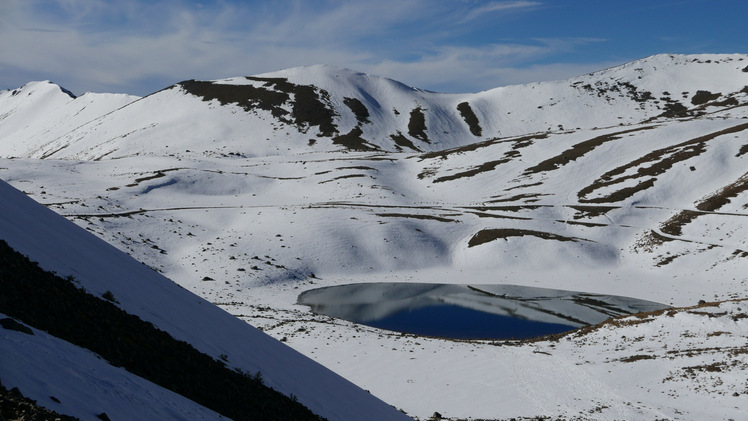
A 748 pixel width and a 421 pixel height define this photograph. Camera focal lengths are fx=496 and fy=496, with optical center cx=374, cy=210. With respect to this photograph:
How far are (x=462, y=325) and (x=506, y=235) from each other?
2950 centimetres

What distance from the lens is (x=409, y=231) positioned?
74.1 metres

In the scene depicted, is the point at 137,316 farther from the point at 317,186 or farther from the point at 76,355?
the point at 317,186

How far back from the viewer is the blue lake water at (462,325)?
145ft

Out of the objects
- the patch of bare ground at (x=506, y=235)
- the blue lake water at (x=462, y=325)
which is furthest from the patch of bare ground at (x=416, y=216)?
the blue lake water at (x=462, y=325)

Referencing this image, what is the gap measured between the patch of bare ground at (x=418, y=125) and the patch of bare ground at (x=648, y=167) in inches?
3212

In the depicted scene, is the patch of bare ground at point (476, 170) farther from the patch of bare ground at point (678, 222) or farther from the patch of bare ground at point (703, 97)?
the patch of bare ground at point (703, 97)

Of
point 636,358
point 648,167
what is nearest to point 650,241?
point 648,167

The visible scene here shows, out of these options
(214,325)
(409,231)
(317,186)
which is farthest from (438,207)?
(214,325)

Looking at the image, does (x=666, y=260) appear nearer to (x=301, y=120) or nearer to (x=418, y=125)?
(x=418, y=125)

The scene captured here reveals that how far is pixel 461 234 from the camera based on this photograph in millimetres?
76125

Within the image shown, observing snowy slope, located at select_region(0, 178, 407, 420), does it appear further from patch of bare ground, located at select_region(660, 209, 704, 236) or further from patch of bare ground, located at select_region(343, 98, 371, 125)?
patch of bare ground, located at select_region(343, 98, 371, 125)

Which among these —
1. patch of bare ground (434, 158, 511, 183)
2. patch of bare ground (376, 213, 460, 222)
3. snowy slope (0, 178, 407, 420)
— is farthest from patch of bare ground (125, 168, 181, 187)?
snowy slope (0, 178, 407, 420)

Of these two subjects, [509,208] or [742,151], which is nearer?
[509,208]

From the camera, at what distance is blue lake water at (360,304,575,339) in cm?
4431
